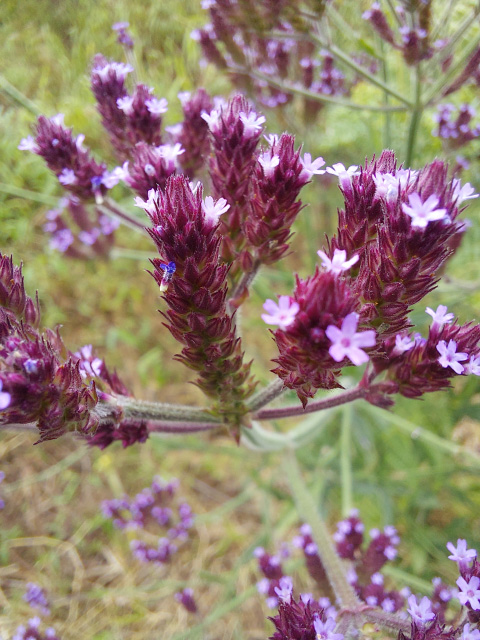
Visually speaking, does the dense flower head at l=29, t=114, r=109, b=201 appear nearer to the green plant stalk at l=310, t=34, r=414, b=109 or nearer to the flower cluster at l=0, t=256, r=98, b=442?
the flower cluster at l=0, t=256, r=98, b=442

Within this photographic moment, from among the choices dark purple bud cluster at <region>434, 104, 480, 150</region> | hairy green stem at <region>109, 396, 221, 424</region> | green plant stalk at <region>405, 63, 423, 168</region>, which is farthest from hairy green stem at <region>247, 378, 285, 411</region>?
dark purple bud cluster at <region>434, 104, 480, 150</region>

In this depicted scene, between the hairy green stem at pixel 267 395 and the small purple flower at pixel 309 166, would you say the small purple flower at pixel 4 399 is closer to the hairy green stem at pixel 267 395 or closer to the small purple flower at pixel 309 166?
the hairy green stem at pixel 267 395

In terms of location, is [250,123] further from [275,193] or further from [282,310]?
[282,310]

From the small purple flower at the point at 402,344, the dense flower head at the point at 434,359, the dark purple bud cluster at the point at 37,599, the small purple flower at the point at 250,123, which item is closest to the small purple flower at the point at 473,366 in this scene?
the dense flower head at the point at 434,359

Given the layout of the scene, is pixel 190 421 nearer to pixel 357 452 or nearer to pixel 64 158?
pixel 64 158

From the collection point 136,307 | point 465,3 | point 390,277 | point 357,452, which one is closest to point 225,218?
point 390,277

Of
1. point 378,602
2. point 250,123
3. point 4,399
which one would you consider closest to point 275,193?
point 250,123
